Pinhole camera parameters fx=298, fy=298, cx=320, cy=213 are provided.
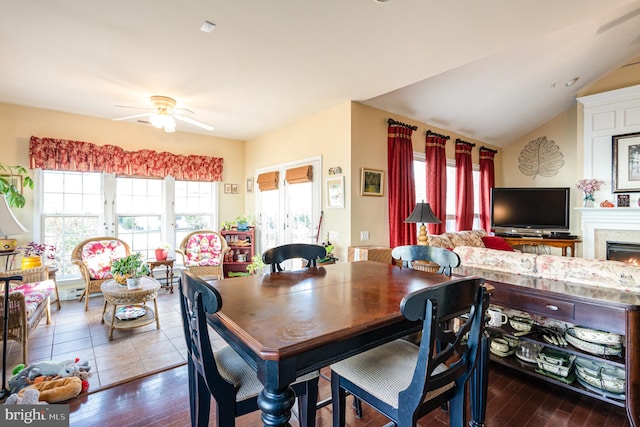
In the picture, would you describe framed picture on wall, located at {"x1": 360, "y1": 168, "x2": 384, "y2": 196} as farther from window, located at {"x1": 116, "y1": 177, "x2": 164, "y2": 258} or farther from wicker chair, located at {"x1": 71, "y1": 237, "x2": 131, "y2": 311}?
window, located at {"x1": 116, "y1": 177, "x2": 164, "y2": 258}

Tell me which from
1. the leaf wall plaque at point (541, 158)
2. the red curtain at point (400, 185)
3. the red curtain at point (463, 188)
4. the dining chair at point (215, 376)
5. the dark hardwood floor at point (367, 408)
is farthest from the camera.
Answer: the leaf wall plaque at point (541, 158)

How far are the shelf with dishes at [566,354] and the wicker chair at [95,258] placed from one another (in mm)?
4348

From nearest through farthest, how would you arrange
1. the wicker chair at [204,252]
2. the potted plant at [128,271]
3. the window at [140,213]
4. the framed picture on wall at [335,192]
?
the potted plant at [128,271], the framed picture on wall at [335,192], the wicker chair at [204,252], the window at [140,213]

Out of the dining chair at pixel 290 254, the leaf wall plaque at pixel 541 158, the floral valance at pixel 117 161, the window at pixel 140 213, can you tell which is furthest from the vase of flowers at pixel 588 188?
the window at pixel 140 213

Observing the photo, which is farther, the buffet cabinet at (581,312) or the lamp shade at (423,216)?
the lamp shade at (423,216)

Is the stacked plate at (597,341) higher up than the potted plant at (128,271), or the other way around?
the potted plant at (128,271)

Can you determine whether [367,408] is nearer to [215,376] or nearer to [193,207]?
[215,376]

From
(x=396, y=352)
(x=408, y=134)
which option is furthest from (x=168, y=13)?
(x=408, y=134)

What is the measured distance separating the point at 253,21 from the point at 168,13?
1.93 feet

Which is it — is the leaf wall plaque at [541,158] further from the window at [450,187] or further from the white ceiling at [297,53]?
the white ceiling at [297,53]

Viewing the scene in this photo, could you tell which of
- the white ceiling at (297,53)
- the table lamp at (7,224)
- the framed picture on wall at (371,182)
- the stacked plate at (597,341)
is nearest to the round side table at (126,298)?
the table lamp at (7,224)

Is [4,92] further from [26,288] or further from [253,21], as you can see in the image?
[253,21]

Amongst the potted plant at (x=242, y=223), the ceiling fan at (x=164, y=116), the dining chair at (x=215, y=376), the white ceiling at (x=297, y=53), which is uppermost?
the white ceiling at (x=297, y=53)

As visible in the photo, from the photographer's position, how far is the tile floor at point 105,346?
2.39m
